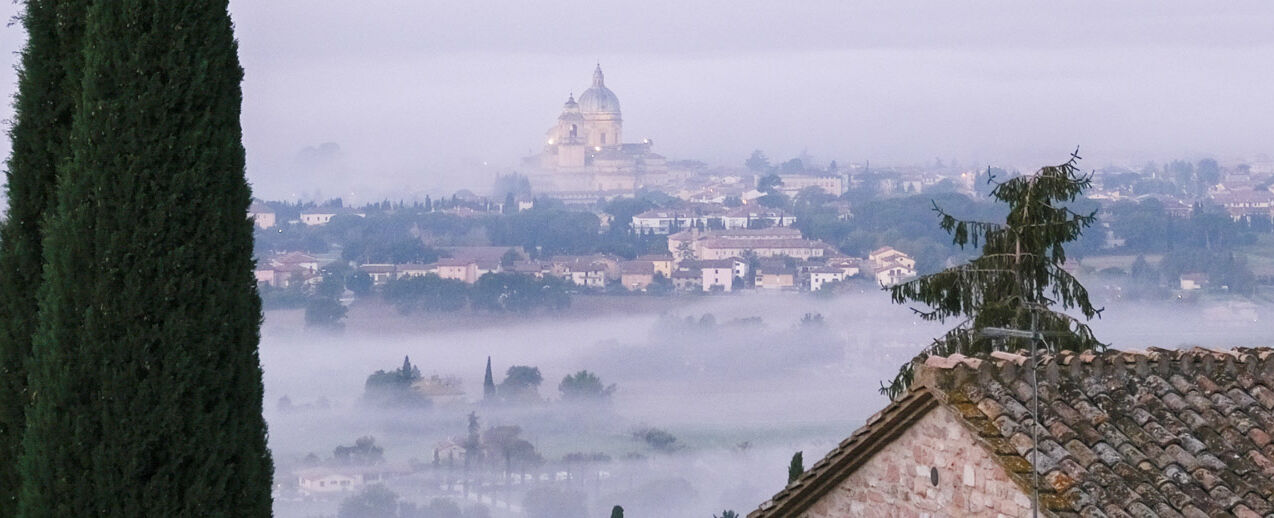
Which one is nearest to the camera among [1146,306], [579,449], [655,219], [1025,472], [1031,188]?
[1025,472]

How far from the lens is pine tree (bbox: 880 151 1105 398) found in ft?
42.0

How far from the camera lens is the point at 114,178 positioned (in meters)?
5.76

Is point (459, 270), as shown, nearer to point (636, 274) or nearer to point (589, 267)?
point (589, 267)

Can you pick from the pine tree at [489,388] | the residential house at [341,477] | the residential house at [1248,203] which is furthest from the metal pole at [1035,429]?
the pine tree at [489,388]

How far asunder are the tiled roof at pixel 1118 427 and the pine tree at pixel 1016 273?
640cm

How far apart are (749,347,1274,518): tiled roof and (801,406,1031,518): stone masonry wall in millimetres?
52

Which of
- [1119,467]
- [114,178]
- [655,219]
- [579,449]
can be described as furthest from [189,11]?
[655,219]

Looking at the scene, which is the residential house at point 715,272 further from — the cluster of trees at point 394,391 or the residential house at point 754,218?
the cluster of trees at point 394,391

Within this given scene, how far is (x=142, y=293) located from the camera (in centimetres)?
576

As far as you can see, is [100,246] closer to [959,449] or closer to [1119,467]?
[959,449]

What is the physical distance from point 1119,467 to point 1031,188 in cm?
803

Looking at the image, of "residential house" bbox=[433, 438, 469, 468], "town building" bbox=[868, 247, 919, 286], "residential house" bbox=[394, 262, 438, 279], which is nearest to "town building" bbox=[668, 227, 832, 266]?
"town building" bbox=[868, 247, 919, 286]

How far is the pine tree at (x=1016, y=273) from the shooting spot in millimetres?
12797

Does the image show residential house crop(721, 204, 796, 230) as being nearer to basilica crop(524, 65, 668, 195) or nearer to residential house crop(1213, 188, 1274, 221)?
basilica crop(524, 65, 668, 195)
